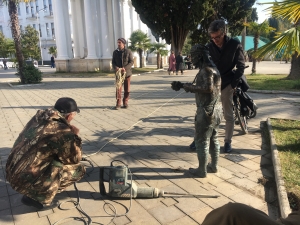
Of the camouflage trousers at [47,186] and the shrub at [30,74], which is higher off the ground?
the shrub at [30,74]

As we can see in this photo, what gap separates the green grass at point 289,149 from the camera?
3.11 m

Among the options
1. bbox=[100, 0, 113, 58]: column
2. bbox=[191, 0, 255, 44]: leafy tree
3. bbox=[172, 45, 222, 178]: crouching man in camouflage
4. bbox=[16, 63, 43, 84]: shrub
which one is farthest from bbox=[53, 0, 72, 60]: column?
bbox=[172, 45, 222, 178]: crouching man in camouflage

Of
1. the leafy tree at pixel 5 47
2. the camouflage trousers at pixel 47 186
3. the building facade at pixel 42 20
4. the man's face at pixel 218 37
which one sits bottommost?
the camouflage trousers at pixel 47 186

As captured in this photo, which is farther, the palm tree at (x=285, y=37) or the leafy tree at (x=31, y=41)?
the leafy tree at (x=31, y=41)

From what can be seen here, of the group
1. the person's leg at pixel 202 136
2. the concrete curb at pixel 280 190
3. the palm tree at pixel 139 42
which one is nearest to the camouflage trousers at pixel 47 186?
the person's leg at pixel 202 136

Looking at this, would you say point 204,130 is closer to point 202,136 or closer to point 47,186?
point 202,136

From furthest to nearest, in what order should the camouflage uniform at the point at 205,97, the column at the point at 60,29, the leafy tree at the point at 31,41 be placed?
the leafy tree at the point at 31,41, the column at the point at 60,29, the camouflage uniform at the point at 205,97

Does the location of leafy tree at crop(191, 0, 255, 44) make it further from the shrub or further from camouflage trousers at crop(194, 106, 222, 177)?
camouflage trousers at crop(194, 106, 222, 177)

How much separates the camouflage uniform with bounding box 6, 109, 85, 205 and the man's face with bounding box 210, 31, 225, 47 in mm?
2309

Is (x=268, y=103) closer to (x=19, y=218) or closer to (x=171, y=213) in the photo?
(x=171, y=213)

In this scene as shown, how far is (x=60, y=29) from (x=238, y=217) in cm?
2571

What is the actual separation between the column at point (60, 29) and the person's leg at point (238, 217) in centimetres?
2504

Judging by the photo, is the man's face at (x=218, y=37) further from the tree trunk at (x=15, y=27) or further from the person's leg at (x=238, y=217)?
the tree trunk at (x=15, y=27)

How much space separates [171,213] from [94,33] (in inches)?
925
